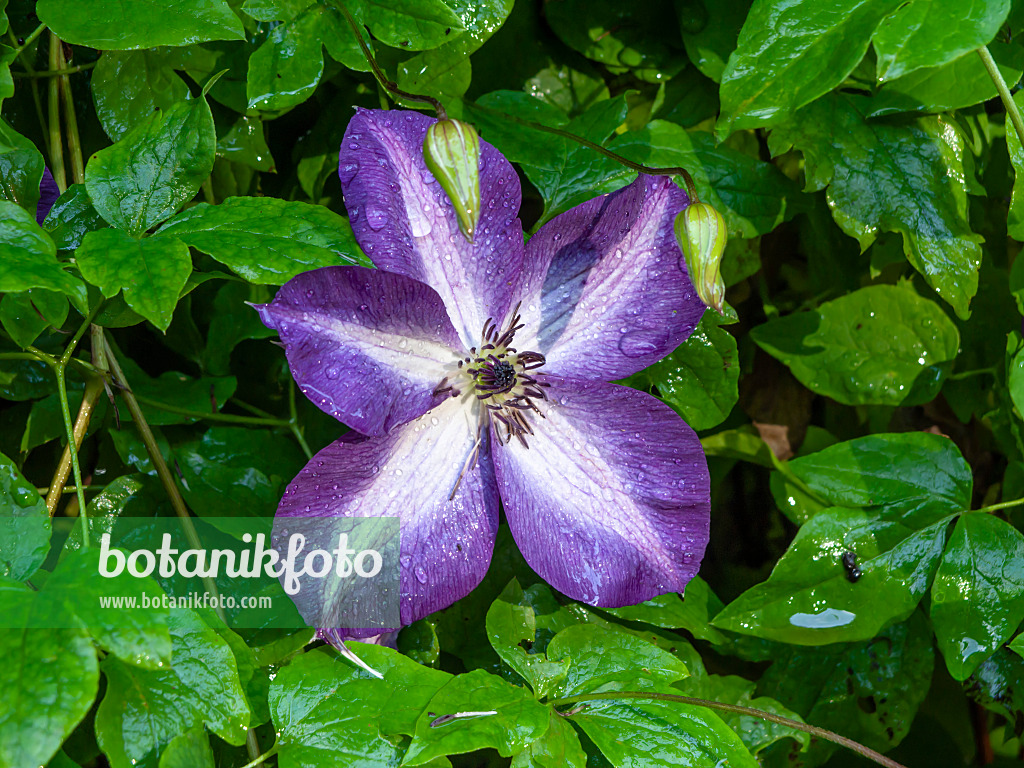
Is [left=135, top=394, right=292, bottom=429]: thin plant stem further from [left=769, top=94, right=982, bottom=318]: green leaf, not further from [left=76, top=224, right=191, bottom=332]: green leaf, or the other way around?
[left=769, top=94, right=982, bottom=318]: green leaf

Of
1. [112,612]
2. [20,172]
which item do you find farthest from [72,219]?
[112,612]

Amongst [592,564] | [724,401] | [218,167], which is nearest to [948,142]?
[724,401]

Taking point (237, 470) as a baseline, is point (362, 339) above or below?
above

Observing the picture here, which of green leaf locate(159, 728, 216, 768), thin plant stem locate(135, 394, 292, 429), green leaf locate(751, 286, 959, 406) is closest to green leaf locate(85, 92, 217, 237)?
thin plant stem locate(135, 394, 292, 429)

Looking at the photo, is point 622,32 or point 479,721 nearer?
point 479,721

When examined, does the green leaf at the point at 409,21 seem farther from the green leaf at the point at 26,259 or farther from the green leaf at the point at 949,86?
the green leaf at the point at 949,86

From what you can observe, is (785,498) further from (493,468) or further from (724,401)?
(493,468)

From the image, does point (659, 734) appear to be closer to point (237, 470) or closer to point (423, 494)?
point (423, 494)
